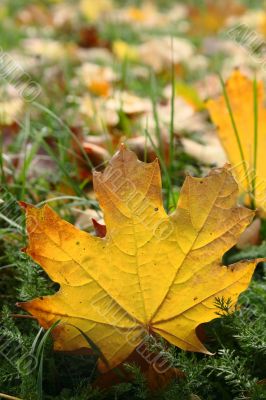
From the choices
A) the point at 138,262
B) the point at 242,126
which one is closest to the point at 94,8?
the point at 242,126

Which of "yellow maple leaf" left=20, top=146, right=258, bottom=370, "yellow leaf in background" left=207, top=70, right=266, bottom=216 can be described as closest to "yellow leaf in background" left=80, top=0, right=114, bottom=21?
"yellow leaf in background" left=207, top=70, right=266, bottom=216

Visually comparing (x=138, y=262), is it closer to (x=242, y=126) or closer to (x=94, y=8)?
(x=242, y=126)

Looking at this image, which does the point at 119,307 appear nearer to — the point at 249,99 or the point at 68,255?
the point at 68,255

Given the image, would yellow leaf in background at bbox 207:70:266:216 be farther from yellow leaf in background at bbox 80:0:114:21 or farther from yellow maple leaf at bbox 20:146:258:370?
yellow leaf in background at bbox 80:0:114:21

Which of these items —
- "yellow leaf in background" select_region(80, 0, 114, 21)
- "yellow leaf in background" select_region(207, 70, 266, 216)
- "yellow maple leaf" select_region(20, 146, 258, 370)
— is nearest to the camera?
"yellow maple leaf" select_region(20, 146, 258, 370)

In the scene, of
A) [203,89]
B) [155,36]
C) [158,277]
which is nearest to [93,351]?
[158,277]

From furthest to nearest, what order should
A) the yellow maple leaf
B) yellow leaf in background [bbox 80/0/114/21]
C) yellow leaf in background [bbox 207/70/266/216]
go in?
yellow leaf in background [bbox 80/0/114/21], yellow leaf in background [bbox 207/70/266/216], the yellow maple leaf

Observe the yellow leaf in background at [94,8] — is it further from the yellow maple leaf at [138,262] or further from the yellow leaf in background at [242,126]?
the yellow maple leaf at [138,262]
